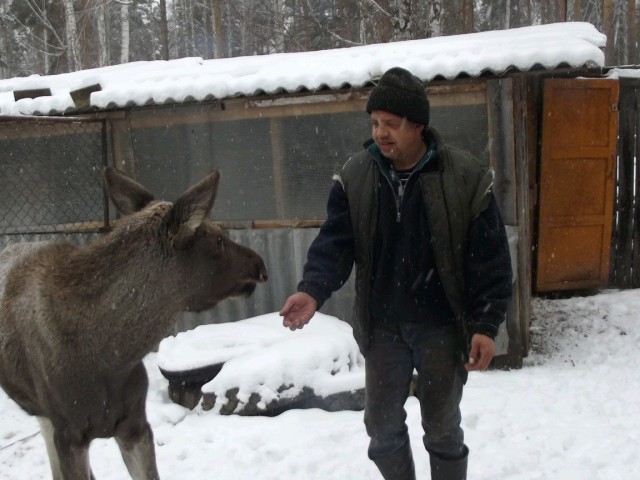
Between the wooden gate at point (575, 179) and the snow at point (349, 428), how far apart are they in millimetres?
1703

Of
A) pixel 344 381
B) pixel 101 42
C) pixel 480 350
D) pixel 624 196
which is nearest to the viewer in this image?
pixel 480 350

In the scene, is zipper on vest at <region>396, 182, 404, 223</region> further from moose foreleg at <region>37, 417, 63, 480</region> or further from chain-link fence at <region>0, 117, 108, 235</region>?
chain-link fence at <region>0, 117, 108, 235</region>

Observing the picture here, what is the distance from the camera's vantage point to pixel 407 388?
3094 millimetres

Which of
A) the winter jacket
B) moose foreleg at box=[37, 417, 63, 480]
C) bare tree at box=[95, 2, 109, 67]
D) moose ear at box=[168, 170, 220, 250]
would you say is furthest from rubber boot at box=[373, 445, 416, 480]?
bare tree at box=[95, 2, 109, 67]

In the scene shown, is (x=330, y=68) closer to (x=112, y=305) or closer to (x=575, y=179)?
(x=575, y=179)

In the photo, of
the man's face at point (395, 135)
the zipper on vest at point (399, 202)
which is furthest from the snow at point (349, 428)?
→ the man's face at point (395, 135)

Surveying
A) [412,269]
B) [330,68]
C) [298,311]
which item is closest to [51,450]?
[298,311]

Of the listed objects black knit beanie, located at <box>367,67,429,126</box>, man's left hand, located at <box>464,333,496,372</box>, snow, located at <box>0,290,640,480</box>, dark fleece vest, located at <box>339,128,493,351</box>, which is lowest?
snow, located at <box>0,290,640,480</box>

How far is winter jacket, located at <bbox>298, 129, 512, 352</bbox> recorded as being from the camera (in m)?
2.76

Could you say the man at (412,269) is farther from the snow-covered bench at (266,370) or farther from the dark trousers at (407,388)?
the snow-covered bench at (266,370)

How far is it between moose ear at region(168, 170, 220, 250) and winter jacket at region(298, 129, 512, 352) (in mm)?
519

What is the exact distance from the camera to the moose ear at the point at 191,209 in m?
2.82

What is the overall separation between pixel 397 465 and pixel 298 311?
0.87m

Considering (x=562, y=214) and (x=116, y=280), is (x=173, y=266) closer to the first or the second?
(x=116, y=280)
